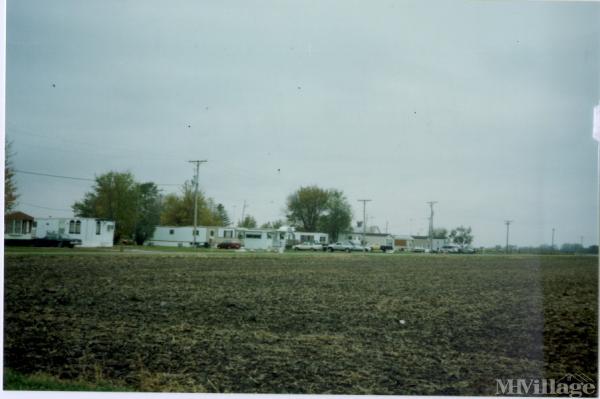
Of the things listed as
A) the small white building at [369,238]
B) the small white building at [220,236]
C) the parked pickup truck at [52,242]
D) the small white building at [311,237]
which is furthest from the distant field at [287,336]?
the small white building at [369,238]

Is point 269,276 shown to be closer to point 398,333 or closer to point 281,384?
point 398,333

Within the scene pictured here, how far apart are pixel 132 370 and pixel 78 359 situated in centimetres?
62

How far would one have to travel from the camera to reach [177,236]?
74.7 feet

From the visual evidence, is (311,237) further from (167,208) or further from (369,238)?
(167,208)

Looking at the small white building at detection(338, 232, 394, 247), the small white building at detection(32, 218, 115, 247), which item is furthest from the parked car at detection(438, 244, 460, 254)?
the small white building at detection(32, 218, 115, 247)

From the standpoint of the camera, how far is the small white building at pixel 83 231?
1323 cm

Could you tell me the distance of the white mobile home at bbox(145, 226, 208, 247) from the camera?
22031mm

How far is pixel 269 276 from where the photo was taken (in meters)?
10.7

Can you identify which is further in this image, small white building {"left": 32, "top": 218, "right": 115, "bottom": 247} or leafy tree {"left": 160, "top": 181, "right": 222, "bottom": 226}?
leafy tree {"left": 160, "top": 181, "right": 222, "bottom": 226}

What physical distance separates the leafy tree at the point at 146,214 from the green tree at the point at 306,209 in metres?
4.69

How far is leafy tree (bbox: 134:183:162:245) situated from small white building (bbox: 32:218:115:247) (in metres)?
1.28

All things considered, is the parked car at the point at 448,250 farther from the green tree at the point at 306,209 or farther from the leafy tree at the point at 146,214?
the leafy tree at the point at 146,214

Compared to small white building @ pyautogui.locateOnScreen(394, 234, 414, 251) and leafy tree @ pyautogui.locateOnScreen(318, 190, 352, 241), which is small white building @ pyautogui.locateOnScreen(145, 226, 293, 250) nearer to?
leafy tree @ pyautogui.locateOnScreen(318, 190, 352, 241)

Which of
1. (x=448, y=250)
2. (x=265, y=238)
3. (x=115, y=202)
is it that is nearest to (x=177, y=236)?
(x=265, y=238)
